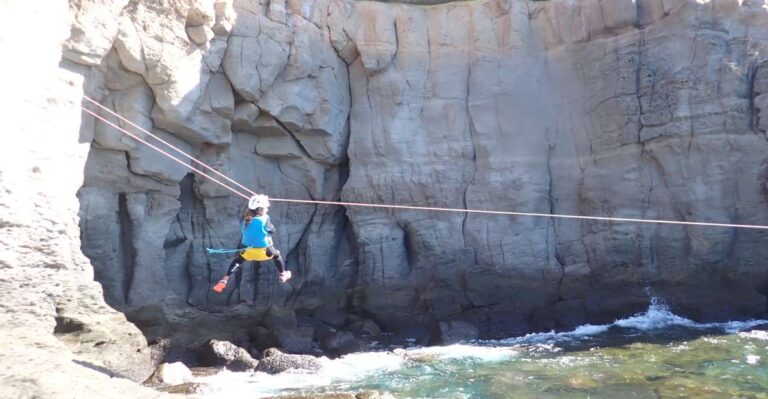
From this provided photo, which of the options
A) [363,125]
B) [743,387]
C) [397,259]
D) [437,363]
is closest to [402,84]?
[363,125]

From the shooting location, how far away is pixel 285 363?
33.0 feet

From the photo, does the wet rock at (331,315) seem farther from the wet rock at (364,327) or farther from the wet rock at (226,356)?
the wet rock at (226,356)

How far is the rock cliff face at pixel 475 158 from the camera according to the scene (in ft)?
40.5

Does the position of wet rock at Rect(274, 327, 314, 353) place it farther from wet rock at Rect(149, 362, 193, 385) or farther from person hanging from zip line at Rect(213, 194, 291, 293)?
person hanging from zip line at Rect(213, 194, 291, 293)

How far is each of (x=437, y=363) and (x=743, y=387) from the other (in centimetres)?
428

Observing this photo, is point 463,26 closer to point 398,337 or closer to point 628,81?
point 628,81

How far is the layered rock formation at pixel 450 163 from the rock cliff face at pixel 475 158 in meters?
0.04

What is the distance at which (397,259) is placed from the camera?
13.6 metres

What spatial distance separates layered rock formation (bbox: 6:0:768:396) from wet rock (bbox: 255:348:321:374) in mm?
1305

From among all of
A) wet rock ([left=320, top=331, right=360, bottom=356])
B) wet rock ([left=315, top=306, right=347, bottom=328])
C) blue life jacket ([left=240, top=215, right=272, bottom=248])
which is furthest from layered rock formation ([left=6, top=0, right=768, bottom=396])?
blue life jacket ([left=240, top=215, right=272, bottom=248])

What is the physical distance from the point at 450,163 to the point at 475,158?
21.2 inches

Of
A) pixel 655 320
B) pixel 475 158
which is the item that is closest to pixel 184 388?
pixel 475 158

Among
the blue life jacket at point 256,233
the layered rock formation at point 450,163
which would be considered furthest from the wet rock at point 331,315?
the blue life jacket at point 256,233

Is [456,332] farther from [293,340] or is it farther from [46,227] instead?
[46,227]
